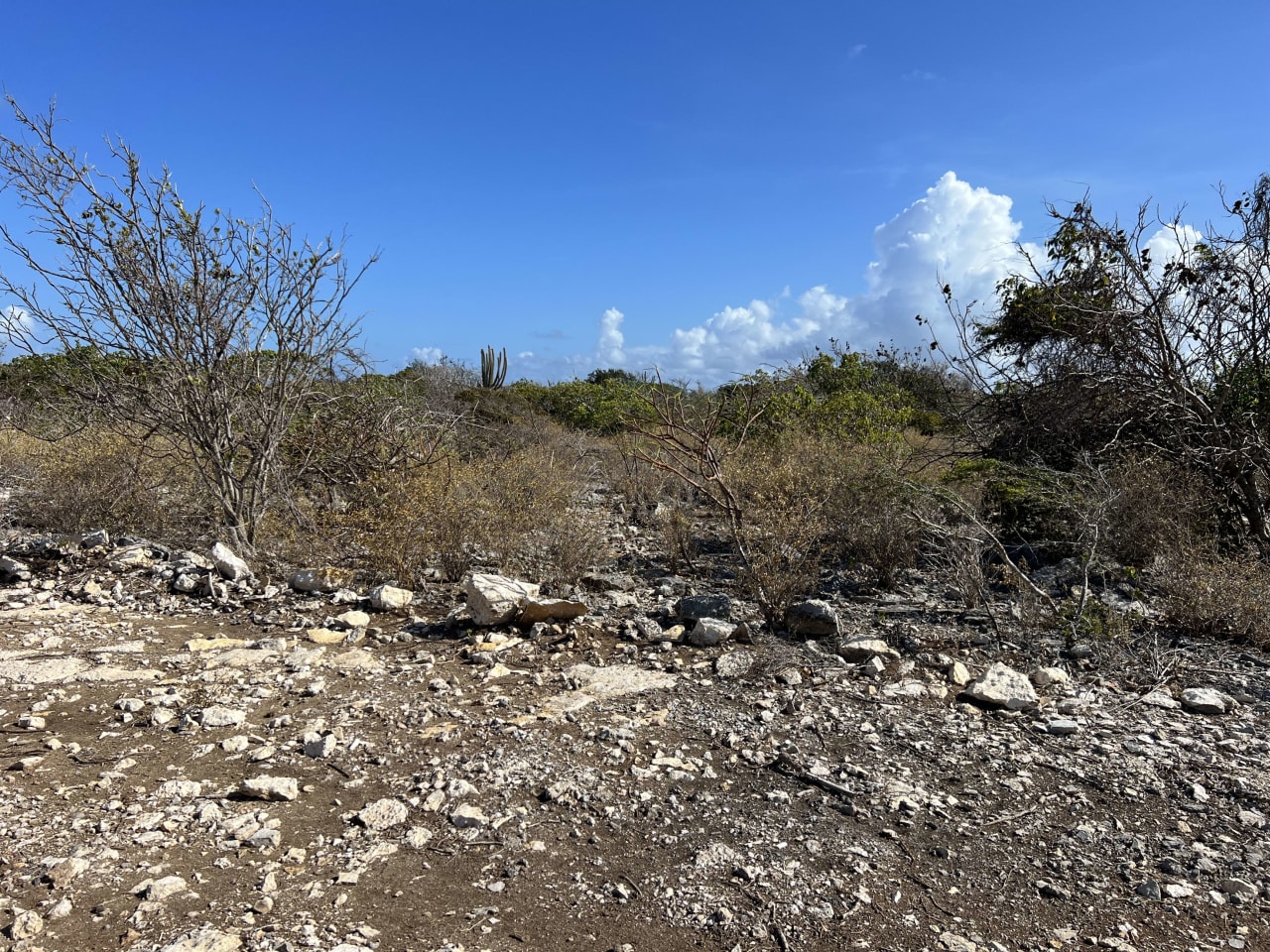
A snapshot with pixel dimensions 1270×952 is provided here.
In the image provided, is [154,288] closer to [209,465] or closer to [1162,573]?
[209,465]

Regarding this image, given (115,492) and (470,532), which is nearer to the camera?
(470,532)

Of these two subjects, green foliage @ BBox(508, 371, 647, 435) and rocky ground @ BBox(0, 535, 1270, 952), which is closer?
rocky ground @ BBox(0, 535, 1270, 952)

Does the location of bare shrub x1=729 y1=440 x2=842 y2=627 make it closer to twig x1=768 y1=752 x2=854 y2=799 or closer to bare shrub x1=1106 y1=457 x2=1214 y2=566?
twig x1=768 y1=752 x2=854 y2=799

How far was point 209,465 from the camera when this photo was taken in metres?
6.63

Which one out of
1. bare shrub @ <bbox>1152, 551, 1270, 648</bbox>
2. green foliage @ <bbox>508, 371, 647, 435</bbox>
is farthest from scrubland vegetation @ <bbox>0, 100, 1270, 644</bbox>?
green foliage @ <bbox>508, 371, 647, 435</bbox>

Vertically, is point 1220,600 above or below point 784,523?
below

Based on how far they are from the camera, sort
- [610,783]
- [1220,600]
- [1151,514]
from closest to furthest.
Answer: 1. [610,783]
2. [1220,600]
3. [1151,514]

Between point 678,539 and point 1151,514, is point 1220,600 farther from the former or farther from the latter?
point 678,539

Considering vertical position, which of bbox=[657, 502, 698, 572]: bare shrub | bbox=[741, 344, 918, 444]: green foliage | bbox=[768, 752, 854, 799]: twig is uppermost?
bbox=[741, 344, 918, 444]: green foliage

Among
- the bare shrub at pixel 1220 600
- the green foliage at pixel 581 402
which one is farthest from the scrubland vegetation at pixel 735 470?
the green foliage at pixel 581 402

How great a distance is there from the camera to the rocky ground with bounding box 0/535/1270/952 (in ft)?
7.58

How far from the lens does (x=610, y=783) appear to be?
310cm

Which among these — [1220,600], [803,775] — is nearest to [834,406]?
[1220,600]

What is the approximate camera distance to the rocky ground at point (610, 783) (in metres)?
2.31
